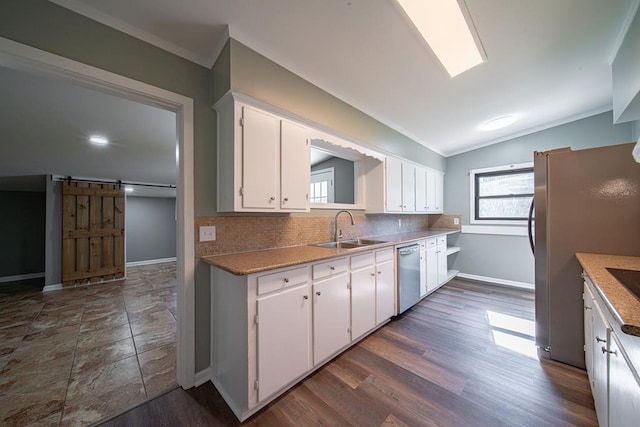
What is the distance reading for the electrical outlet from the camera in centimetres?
171

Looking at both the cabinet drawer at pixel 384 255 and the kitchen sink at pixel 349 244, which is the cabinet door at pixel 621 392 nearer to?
the cabinet drawer at pixel 384 255

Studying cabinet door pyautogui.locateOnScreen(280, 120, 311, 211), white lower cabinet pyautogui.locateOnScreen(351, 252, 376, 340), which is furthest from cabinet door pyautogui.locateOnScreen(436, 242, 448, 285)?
cabinet door pyautogui.locateOnScreen(280, 120, 311, 211)

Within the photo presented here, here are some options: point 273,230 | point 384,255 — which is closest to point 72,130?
point 273,230

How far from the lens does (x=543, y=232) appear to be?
2014 mm

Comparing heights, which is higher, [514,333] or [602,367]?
[602,367]

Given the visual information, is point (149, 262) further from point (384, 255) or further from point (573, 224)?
point (573, 224)

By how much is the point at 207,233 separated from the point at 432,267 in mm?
3209

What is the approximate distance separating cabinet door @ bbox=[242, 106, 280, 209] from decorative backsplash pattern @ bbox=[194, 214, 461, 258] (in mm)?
301

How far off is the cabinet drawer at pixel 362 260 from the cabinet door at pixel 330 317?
0.53 ft

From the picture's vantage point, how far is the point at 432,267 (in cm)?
344

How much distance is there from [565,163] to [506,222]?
262cm

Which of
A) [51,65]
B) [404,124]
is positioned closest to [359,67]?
[404,124]

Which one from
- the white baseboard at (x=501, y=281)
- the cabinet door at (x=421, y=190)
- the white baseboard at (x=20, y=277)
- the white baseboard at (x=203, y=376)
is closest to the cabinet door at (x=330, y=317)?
the white baseboard at (x=203, y=376)

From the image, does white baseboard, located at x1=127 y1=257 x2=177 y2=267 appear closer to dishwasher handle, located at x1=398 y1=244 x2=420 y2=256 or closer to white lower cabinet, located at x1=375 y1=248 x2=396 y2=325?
white lower cabinet, located at x1=375 y1=248 x2=396 y2=325
